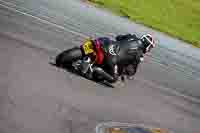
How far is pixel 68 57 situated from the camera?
42.2 ft

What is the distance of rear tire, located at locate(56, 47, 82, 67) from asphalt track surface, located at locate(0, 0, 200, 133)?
30 centimetres

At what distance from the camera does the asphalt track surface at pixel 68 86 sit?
30.7 ft

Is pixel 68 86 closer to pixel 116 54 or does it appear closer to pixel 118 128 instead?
pixel 116 54

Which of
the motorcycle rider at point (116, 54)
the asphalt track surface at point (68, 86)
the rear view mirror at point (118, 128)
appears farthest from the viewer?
the motorcycle rider at point (116, 54)

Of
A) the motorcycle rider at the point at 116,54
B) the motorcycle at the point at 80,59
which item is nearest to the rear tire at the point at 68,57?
the motorcycle at the point at 80,59

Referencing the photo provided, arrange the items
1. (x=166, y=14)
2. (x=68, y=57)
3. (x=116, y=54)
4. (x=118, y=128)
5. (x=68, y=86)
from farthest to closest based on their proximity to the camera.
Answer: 1. (x=166, y=14)
2. (x=116, y=54)
3. (x=68, y=57)
4. (x=68, y=86)
5. (x=118, y=128)

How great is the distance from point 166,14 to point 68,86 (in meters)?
21.6

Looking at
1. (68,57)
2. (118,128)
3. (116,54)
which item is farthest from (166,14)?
(118,128)

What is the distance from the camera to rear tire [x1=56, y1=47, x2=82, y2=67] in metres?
12.9

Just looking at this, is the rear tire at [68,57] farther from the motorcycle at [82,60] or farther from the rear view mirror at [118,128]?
the rear view mirror at [118,128]

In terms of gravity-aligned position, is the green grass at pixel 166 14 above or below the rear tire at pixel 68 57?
below

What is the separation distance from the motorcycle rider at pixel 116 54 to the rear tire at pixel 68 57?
45 centimetres

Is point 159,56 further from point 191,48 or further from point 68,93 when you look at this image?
point 68,93

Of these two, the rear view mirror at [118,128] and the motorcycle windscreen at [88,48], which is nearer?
the rear view mirror at [118,128]
